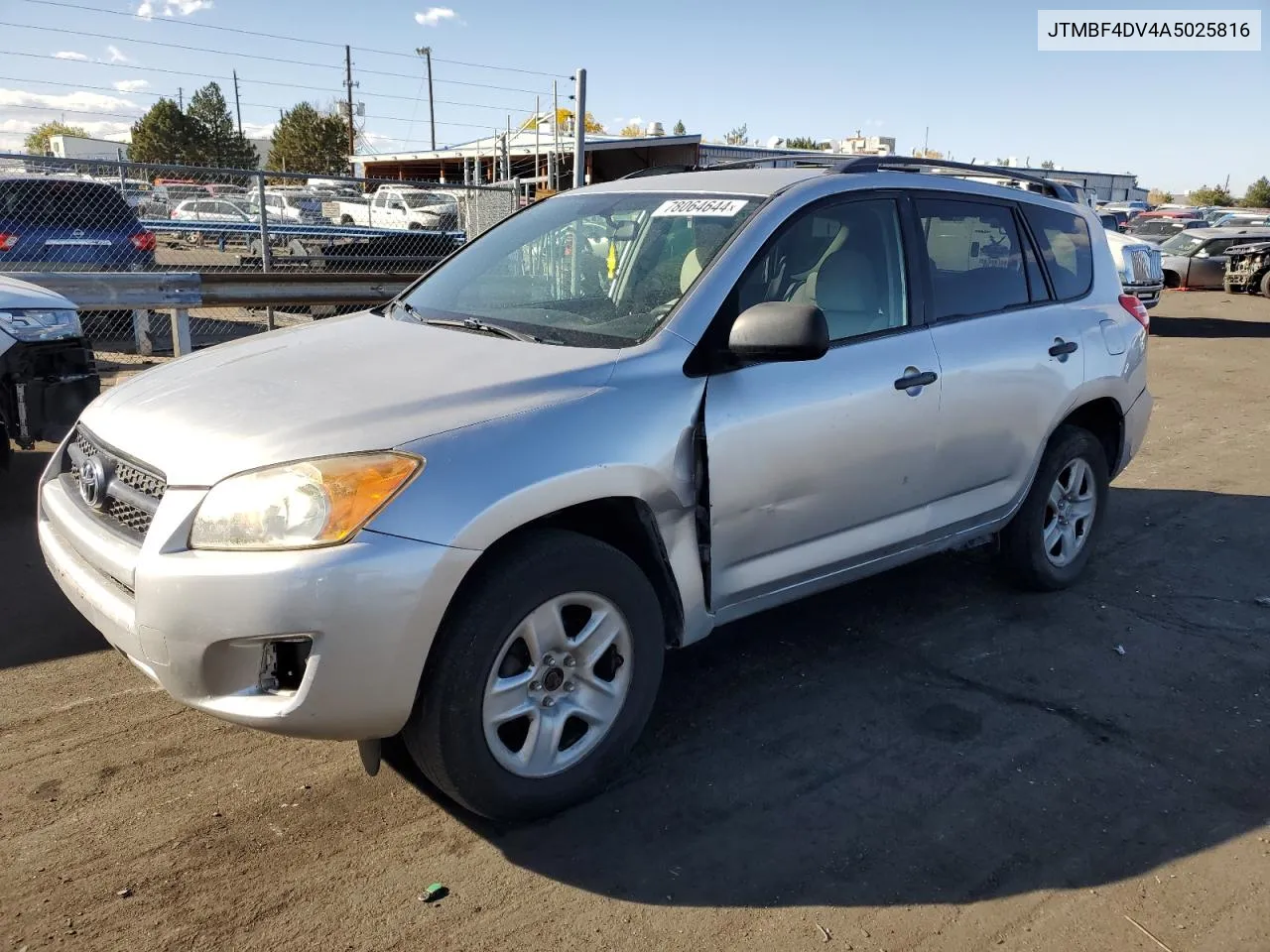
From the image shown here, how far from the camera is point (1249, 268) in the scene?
2123 centimetres

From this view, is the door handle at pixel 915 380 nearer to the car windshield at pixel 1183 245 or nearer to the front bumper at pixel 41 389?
the front bumper at pixel 41 389

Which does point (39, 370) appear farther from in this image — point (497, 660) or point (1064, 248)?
point (1064, 248)

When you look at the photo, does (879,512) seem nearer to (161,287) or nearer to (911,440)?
(911,440)

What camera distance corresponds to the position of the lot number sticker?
3668mm

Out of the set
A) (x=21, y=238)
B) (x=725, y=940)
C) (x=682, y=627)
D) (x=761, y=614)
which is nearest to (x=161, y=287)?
(x=21, y=238)

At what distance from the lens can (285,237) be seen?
1622 cm

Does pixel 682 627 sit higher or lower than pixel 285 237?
lower

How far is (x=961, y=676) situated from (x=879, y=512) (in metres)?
0.77

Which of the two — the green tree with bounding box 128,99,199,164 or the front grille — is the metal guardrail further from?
the green tree with bounding box 128,99,199,164

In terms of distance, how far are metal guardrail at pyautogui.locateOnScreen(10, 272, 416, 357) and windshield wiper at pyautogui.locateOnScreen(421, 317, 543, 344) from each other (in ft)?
9.63

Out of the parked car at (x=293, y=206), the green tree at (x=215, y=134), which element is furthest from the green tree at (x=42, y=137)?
the parked car at (x=293, y=206)

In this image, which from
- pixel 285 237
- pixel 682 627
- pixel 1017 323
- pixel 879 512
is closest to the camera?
pixel 682 627

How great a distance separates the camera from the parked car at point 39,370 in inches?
206

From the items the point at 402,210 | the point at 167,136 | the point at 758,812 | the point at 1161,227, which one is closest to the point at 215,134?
the point at 167,136
